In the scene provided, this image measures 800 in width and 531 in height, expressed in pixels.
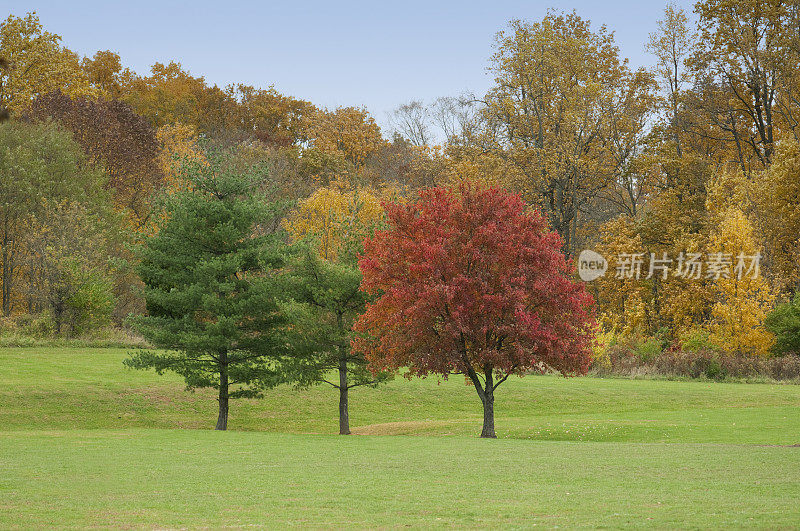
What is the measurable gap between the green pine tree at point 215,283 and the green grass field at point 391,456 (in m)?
3.02

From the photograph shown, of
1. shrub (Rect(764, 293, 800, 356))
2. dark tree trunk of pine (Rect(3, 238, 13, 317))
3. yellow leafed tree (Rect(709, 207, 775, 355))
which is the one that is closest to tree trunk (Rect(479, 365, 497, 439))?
yellow leafed tree (Rect(709, 207, 775, 355))

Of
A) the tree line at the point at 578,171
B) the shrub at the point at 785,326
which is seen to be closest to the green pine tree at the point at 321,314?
the tree line at the point at 578,171

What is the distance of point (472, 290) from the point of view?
73.0 ft

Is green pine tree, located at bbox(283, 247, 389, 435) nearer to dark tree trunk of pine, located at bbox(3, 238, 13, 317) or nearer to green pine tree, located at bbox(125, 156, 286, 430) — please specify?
green pine tree, located at bbox(125, 156, 286, 430)

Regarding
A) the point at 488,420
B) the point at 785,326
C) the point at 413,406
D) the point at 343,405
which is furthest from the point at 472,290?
the point at 785,326

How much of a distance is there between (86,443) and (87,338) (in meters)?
22.8

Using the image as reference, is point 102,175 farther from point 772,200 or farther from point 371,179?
point 772,200

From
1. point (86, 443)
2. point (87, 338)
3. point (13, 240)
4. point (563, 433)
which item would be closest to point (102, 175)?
point (13, 240)

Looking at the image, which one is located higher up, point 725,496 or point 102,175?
point 102,175

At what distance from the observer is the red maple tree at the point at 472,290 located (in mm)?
22047

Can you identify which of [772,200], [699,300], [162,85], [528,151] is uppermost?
[162,85]

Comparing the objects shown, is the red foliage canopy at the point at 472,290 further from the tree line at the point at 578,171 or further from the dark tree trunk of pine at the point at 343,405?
the tree line at the point at 578,171

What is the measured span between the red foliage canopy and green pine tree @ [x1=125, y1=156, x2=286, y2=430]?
4.90m

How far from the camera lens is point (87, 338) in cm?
4147
